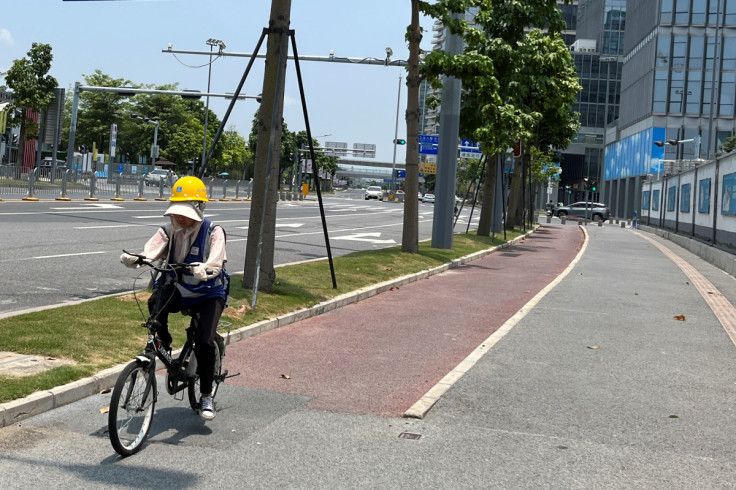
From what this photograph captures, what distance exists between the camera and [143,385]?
18.1 feet

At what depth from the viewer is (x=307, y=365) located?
8445 mm

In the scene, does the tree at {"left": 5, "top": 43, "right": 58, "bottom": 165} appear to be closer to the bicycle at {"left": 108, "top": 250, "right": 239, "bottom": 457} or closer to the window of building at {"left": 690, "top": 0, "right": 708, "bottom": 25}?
the bicycle at {"left": 108, "top": 250, "right": 239, "bottom": 457}

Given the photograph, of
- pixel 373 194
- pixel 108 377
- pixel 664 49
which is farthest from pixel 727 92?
pixel 108 377

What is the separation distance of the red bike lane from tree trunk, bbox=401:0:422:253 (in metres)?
4.37

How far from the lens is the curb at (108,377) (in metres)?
5.96

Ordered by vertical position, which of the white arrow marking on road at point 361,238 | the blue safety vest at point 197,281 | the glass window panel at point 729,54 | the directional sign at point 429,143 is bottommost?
the white arrow marking on road at point 361,238

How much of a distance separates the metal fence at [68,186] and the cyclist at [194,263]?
30992mm

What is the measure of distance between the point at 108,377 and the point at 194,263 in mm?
1925

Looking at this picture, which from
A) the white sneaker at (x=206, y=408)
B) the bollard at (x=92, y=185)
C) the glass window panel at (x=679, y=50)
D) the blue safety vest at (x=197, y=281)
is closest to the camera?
the blue safety vest at (x=197, y=281)

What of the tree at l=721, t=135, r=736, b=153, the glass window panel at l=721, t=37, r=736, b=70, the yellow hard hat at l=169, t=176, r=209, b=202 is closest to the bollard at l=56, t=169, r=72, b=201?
the yellow hard hat at l=169, t=176, r=209, b=202

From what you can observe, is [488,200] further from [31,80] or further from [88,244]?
[31,80]

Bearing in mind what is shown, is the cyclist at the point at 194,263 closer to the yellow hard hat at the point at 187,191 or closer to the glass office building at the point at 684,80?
the yellow hard hat at the point at 187,191

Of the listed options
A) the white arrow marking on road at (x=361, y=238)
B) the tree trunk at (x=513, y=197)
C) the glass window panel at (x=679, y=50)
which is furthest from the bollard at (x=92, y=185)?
the glass window panel at (x=679, y=50)

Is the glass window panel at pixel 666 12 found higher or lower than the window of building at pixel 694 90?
higher
